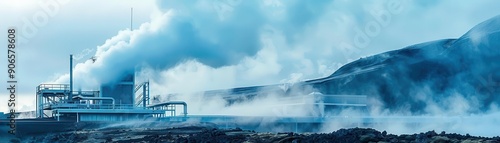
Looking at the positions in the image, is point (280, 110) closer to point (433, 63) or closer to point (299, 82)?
point (299, 82)

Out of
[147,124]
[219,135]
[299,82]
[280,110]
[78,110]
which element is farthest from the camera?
[299,82]

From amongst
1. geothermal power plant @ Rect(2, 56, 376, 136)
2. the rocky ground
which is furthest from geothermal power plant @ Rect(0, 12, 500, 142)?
the rocky ground

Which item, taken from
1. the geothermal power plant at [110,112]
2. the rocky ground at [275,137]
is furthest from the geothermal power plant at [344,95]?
the rocky ground at [275,137]

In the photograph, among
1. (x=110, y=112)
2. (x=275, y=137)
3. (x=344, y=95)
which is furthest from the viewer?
(x=344, y=95)

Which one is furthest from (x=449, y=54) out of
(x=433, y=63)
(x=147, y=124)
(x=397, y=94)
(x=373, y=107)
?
(x=147, y=124)

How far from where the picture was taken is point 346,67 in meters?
101

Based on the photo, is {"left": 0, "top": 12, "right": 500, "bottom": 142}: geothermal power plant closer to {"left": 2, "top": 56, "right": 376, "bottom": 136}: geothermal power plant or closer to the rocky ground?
{"left": 2, "top": 56, "right": 376, "bottom": 136}: geothermal power plant

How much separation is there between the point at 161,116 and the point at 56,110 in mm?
7238

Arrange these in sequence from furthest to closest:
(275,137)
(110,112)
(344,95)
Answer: (344,95) → (110,112) → (275,137)

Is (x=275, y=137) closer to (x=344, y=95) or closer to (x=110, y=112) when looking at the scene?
(x=110, y=112)

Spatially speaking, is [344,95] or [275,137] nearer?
[275,137]

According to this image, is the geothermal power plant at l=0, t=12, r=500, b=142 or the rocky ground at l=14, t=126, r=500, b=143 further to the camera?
the geothermal power plant at l=0, t=12, r=500, b=142

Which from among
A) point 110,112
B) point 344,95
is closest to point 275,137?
point 110,112

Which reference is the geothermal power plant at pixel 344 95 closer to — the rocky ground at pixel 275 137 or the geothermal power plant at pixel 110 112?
the geothermal power plant at pixel 110 112
